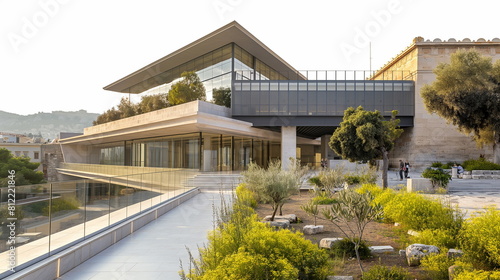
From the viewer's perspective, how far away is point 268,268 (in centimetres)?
483

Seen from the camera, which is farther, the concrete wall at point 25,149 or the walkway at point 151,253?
the concrete wall at point 25,149

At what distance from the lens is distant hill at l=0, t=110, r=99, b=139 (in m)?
174

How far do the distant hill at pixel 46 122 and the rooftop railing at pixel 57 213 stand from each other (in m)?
179

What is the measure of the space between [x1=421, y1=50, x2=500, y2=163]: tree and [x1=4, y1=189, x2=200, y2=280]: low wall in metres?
28.0

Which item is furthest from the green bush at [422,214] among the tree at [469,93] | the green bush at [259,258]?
the tree at [469,93]

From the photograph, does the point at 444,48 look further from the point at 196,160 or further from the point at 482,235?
the point at 482,235

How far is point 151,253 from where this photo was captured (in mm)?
7984

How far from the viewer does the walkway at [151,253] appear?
21.4 feet

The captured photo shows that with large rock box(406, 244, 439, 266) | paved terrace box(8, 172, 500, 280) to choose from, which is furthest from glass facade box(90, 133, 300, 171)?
large rock box(406, 244, 439, 266)

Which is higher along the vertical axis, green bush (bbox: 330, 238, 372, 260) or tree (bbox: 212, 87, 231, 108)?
tree (bbox: 212, 87, 231, 108)

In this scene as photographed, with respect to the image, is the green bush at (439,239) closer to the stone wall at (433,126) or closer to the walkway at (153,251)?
Result: the walkway at (153,251)

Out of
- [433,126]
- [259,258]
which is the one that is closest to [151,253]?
[259,258]

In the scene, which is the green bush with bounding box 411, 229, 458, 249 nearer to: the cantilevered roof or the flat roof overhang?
the flat roof overhang

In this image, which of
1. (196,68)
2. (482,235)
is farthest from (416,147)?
(482,235)
